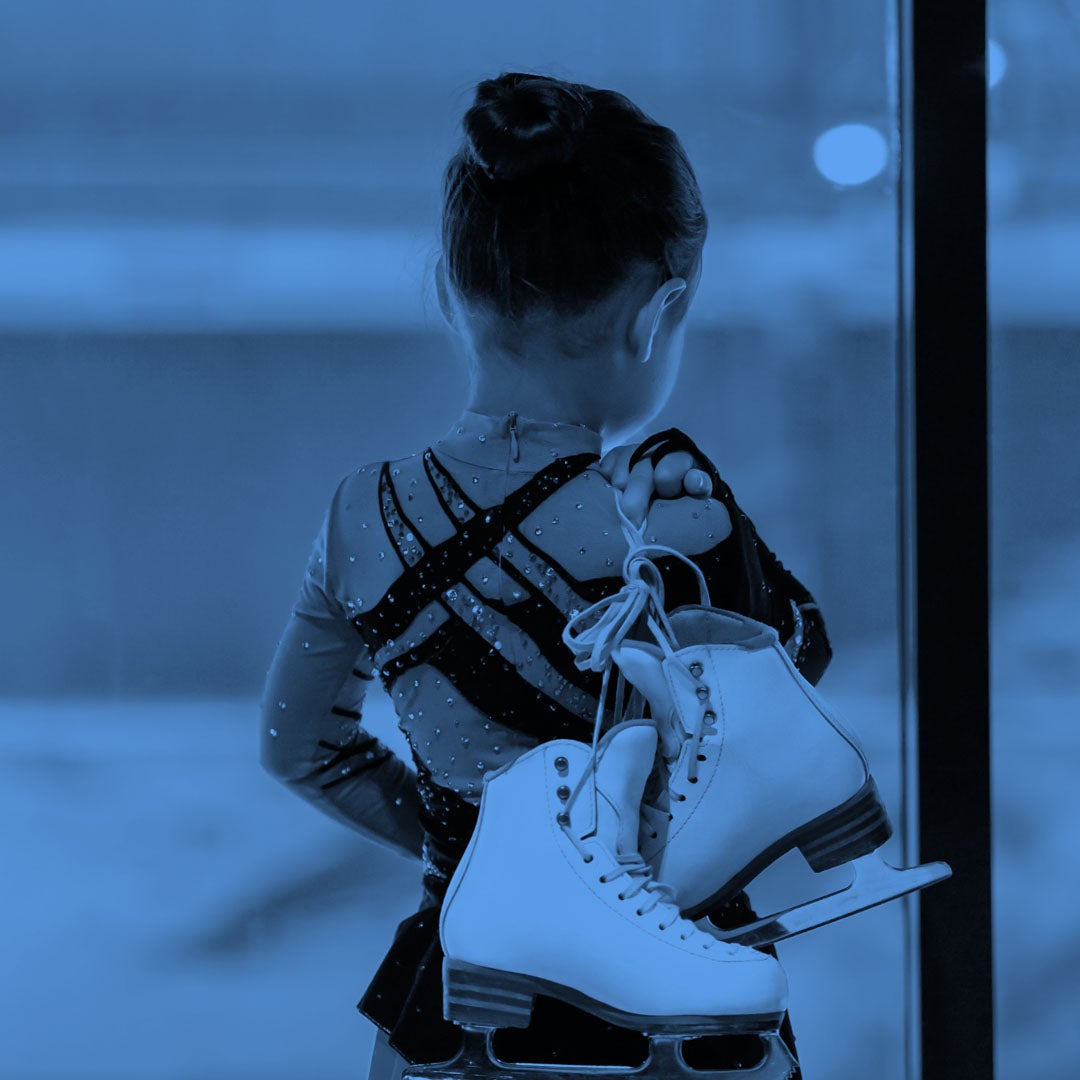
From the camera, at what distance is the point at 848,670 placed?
4.27 ft

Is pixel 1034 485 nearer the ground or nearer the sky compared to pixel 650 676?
nearer the sky

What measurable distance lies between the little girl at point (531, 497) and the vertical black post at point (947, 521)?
51 centimetres

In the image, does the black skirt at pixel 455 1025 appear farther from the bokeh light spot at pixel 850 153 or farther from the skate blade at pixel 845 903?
the bokeh light spot at pixel 850 153

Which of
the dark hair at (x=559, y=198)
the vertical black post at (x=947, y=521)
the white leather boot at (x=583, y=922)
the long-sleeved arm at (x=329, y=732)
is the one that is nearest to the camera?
the white leather boot at (x=583, y=922)

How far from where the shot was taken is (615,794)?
2.00 feet

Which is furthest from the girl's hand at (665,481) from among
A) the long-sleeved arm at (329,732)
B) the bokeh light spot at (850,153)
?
the bokeh light spot at (850,153)

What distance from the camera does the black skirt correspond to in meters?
0.68

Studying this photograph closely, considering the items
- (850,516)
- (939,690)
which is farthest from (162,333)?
(939,690)

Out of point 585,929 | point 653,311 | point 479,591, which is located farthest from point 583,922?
point 653,311

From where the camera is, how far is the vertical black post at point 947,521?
117cm

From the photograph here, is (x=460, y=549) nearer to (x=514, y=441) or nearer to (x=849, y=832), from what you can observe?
(x=514, y=441)

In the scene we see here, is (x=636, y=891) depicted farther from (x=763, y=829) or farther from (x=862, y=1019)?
(x=862, y=1019)

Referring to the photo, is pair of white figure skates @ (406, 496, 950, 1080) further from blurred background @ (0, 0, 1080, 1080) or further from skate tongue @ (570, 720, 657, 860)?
blurred background @ (0, 0, 1080, 1080)

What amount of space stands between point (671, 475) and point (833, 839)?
23 centimetres
